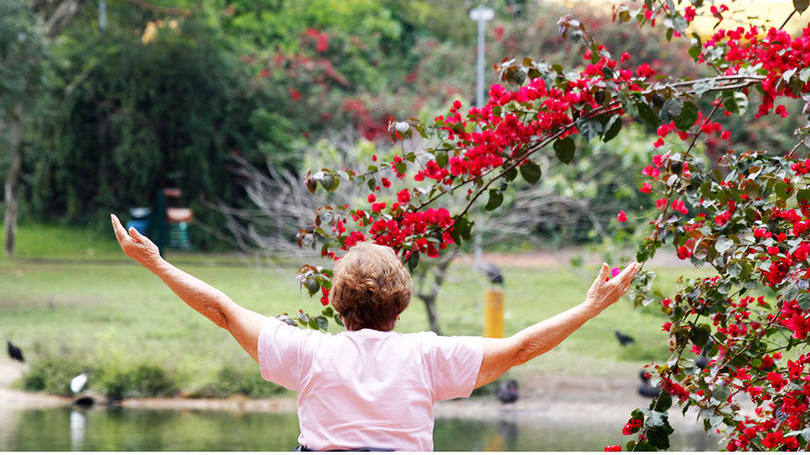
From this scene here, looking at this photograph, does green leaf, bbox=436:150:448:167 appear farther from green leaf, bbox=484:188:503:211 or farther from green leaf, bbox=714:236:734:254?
green leaf, bbox=714:236:734:254

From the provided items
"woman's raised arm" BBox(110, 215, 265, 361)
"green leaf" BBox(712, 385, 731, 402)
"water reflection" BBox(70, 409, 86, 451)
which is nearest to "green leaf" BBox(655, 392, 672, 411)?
"green leaf" BBox(712, 385, 731, 402)

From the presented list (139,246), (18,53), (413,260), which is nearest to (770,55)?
(413,260)

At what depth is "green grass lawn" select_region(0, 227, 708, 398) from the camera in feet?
25.6

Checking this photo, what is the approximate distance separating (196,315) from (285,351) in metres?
9.66

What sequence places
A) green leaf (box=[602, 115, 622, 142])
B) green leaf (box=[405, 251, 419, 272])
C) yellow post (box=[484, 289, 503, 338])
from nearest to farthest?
green leaf (box=[602, 115, 622, 142]), green leaf (box=[405, 251, 419, 272]), yellow post (box=[484, 289, 503, 338])

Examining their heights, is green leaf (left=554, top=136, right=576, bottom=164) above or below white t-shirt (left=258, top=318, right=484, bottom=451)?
above

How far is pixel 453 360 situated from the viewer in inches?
55.6

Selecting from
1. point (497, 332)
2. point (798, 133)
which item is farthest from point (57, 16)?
point (798, 133)

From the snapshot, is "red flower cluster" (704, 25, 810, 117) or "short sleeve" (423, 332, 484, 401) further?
"red flower cluster" (704, 25, 810, 117)

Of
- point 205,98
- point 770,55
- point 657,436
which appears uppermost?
point 205,98

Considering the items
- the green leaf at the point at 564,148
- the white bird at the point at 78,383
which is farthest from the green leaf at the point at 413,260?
the white bird at the point at 78,383

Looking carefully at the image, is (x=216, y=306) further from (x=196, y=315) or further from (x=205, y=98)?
(x=205, y=98)

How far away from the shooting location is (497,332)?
7.60 metres

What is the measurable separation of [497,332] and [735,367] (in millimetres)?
5536
